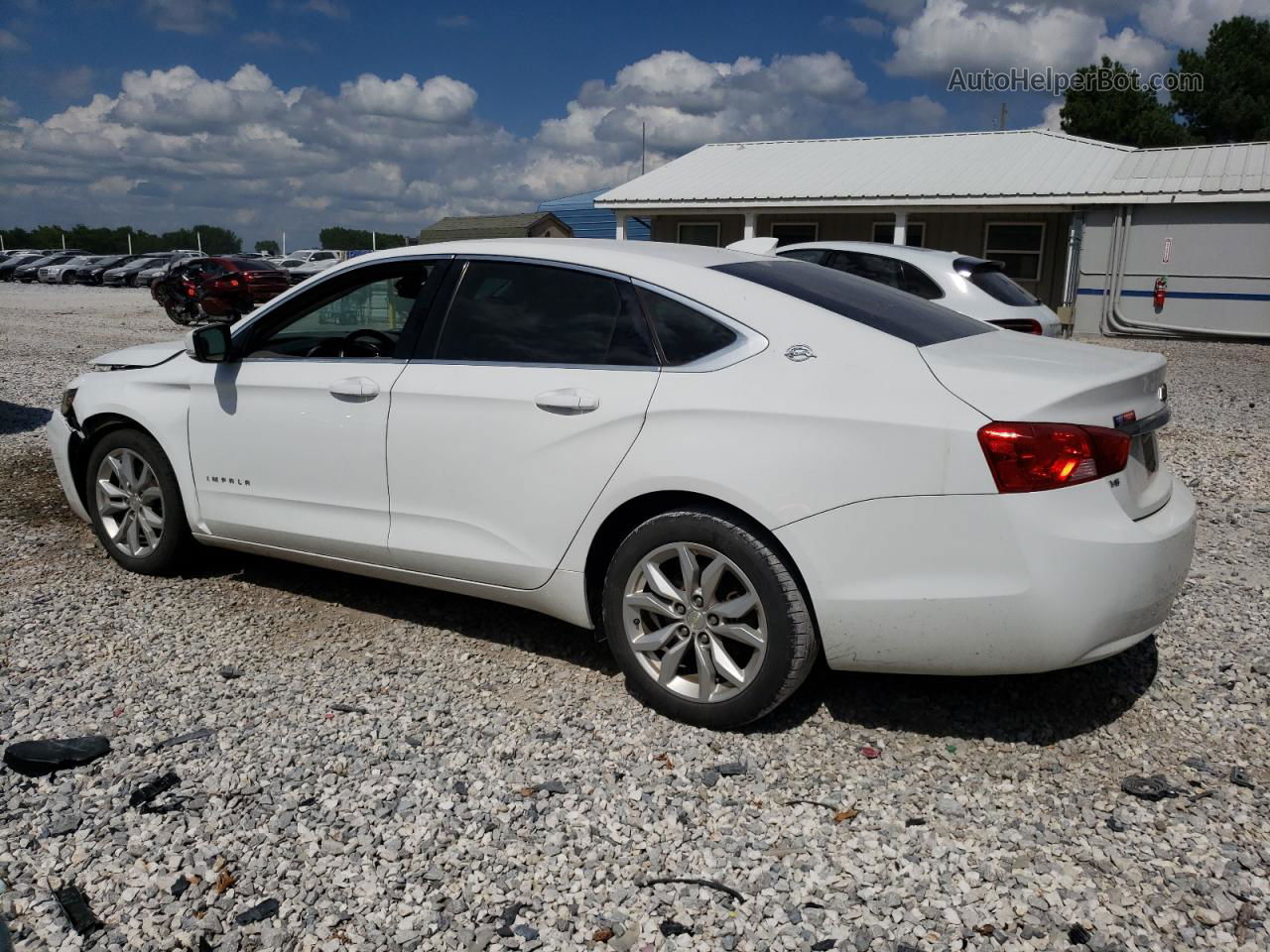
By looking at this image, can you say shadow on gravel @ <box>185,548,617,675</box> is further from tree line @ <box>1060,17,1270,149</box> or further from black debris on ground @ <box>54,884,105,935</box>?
tree line @ <box>1060,17,1270,149</box>

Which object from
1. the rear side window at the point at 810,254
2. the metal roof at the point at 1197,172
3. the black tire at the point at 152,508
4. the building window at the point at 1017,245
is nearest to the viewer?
the black tire at the point at 152,508

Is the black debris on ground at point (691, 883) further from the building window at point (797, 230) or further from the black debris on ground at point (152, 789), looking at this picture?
the building window at point (797, 230)

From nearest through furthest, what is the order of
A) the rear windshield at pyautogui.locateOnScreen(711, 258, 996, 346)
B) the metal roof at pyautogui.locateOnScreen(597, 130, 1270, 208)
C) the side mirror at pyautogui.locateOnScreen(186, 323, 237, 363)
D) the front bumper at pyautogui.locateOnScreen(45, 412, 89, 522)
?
the rear windshield at pyautogui.locateOnScreen(711, 258, 996, 346)
the side mirror at pyautogui.locateOnScreen(186, 323, 237, 363)
the front bumper at pyautogui.locateOnScreen(45, 412, 89, 522)
the metal roof at pyautogui.locateOnScreen(597, 130, 1270, 208)

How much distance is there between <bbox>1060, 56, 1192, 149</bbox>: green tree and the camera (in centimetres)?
3806

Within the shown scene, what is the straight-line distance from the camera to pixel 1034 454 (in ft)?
9.64

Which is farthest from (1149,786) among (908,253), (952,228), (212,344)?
(952,228)

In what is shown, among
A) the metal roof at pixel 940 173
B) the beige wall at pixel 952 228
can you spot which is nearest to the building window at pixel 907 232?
the beige wall at pixel 952 228

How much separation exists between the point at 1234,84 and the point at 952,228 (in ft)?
77.5

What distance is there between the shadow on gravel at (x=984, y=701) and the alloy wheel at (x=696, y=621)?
286 millimetres

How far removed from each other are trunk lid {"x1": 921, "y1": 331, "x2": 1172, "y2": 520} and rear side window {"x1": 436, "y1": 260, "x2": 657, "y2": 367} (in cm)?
106

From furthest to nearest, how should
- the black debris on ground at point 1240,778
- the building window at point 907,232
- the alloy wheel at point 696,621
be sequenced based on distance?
1. the building window at point 907,232
2. the alloy wheel at point 696,621
3. the black debris on ground at point 1240,778

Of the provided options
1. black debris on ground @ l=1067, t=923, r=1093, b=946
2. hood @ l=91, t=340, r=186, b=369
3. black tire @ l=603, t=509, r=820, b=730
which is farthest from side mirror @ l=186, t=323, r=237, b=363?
black debris on ground @ l=1067, t=923, r=1093, b=946

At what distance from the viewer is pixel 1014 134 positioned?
24906mm

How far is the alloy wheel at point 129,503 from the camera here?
4867mm
